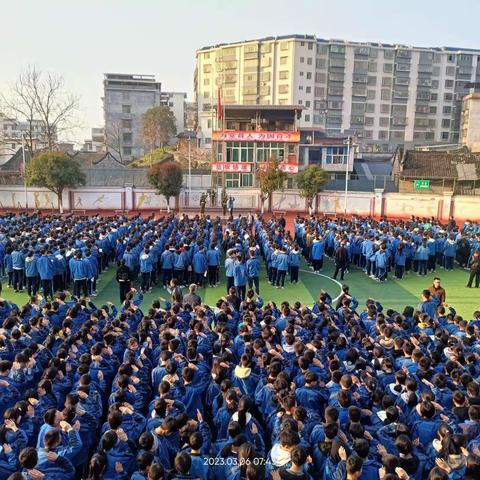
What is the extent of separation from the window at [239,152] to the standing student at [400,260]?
22.7 metres

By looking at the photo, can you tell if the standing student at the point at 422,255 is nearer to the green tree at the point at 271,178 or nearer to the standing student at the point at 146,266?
the standing student at the point at 146,266

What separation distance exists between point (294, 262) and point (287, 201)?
61.2 feet

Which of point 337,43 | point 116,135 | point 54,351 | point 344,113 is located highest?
point 337,43

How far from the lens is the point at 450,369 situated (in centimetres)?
641

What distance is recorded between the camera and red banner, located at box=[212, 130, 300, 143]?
36344 millimetres

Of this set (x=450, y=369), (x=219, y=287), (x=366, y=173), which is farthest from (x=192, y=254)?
(x=366, y=173)

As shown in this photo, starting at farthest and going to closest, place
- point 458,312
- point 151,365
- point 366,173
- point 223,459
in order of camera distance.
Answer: point 366,173 < point 458,312 < point 151,365 < point 223,459

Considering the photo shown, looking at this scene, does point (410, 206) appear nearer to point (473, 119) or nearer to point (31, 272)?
point (31, 272)

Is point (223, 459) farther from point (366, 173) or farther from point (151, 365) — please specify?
point (366, 173)

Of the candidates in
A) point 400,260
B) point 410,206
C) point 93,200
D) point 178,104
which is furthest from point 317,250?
point 178,104

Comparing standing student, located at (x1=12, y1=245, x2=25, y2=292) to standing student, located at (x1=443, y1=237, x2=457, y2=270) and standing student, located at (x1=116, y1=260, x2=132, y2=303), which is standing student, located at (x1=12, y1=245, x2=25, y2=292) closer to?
standing student, located at (x1=116, y1=260, x2=132, y2=303)

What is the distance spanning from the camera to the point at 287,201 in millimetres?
33156

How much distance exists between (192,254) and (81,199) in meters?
19.3

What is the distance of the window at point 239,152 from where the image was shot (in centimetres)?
3703
